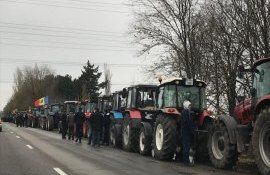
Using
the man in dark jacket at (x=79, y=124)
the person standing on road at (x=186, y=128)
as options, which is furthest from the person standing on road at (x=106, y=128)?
the person standing on road at (x=186, y=128)

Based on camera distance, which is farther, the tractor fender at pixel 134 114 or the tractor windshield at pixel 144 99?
the tractor windshield at pixel 144 99

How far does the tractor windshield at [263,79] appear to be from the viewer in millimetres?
12266

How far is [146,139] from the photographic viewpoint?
18312mm

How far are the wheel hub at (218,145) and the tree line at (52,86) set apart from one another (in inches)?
2906

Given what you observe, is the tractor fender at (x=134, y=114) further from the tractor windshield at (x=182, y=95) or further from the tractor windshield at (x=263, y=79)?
the tractor windshield at (x=263, y=79)

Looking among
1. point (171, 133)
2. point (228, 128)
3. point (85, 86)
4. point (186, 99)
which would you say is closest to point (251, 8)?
point (186, 99)

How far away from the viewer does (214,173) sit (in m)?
12.8

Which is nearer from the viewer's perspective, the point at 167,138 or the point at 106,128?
the point at 167,138

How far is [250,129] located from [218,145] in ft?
4.77

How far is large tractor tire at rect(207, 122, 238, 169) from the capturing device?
13.4 meters

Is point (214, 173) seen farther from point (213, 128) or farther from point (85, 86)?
point (85, 86)

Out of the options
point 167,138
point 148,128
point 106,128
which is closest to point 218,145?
point 167,138

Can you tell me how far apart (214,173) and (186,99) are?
4615 millimetres

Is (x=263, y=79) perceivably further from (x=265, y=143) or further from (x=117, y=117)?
(x=117, y=117)
